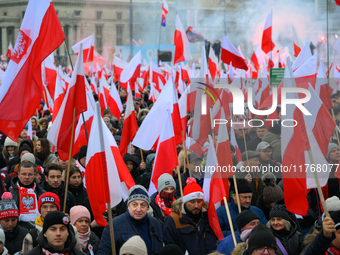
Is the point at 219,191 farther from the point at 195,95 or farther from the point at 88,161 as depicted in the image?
the point at 195,95

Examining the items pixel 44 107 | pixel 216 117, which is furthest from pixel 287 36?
pixel 216 117

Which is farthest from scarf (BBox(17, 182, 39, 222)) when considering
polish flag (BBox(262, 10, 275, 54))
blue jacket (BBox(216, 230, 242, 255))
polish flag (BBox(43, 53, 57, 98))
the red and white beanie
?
polish flag (BBox(262, 10, 275, 54))

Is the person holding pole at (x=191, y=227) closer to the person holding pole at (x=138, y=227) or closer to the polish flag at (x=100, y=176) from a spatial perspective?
the person holding pole at (x=138, y=227)

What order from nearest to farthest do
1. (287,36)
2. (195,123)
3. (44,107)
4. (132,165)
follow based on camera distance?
(132,165), (195,123), (44,107), (287,36)

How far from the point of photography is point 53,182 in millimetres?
4898

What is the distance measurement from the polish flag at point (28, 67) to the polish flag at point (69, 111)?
9.7 inches

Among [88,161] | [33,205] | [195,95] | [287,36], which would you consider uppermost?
[287,36]

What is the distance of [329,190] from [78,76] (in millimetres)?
2674

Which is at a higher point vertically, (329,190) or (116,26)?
(116,26)

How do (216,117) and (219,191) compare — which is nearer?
(219,191)

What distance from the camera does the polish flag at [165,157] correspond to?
5000 mm

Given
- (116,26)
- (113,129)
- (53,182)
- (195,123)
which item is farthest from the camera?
(116,26)

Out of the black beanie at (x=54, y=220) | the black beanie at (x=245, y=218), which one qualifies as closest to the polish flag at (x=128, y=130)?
the black beanie at (x=245, y=218)

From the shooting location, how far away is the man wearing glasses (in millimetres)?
4562
